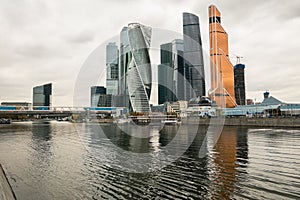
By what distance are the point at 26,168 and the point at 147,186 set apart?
28.9ft

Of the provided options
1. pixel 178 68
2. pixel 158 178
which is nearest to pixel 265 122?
pixel 158 178

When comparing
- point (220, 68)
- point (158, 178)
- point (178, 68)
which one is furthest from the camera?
point (178, 68)

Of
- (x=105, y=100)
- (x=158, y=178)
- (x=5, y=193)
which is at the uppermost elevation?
(x=105, y=100)

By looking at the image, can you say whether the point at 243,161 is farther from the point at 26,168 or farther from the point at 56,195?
the point at 26,168

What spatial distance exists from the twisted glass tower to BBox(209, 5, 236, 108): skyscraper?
128 ft

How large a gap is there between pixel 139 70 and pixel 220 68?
1937 inches

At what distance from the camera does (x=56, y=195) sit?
9961mm

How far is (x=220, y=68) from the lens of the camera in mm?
152000

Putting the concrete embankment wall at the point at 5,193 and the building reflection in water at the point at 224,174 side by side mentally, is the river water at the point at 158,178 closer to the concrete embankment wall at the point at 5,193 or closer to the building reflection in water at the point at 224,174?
the building reflection in water at the point at 224,174

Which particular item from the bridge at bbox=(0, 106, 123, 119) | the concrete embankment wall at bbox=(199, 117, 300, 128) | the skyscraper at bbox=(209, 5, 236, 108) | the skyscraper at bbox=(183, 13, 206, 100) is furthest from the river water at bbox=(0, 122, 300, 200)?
the skyscraper at bbox=(209, 5, 236, 108)

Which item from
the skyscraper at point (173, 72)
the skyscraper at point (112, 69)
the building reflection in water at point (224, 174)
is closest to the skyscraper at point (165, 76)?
the skyscraper at point (173, 72)

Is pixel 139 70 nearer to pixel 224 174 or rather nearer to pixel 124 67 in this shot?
pixel 124 67

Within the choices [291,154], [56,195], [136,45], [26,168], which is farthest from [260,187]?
[136,45]

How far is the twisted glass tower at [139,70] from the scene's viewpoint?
148m
